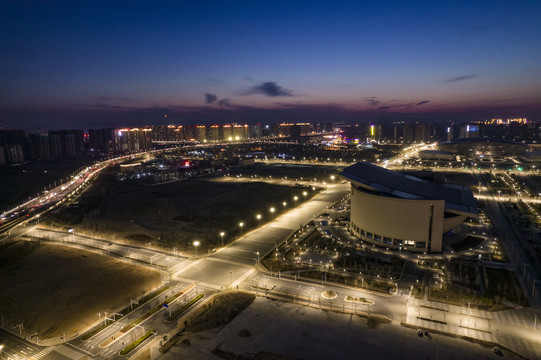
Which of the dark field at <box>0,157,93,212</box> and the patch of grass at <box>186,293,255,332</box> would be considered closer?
the patch of grass at <box>186,293,255,332</box>

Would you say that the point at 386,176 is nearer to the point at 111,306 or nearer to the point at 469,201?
the point at 469,201

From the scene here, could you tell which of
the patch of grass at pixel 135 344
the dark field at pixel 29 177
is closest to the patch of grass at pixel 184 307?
the patch of grass at pixel 135 344

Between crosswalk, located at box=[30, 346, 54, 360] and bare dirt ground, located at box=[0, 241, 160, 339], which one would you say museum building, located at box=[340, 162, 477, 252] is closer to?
bare dirt ground, located at box=[0, 241, 160, 339]

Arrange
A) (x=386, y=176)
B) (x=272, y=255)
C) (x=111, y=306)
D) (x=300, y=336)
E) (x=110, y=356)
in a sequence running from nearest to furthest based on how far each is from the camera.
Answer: (x=110, y=356), (x=300, y=336), (x=111, y=306), (x=272, y=255), (x=386, y=176)

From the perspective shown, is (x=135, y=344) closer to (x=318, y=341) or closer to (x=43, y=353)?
(x=43, y=353)

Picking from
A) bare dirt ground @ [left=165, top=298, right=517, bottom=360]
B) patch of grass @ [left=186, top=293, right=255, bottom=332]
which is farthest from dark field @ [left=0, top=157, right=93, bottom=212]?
bare dirt ground @ [left=165, top=298, right=517, bottom=360]

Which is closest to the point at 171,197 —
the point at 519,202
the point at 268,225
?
the point at 268,225
